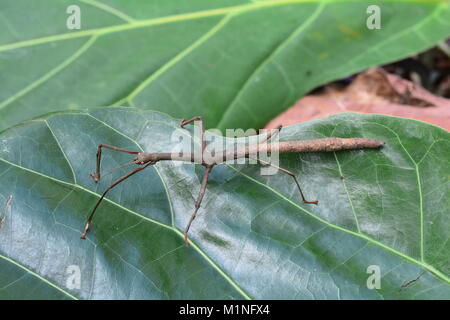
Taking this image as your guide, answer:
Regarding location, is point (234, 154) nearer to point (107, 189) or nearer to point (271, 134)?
point (271, 134)

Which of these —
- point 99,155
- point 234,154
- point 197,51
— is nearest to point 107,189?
point 99,155

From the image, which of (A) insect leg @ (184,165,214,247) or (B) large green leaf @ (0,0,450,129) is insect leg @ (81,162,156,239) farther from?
(B) large green leaf @ (0,0,450,129)

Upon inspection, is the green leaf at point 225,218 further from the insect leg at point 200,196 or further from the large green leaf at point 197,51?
the large green leaf at point 197,51

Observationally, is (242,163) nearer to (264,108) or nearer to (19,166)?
(264,108)

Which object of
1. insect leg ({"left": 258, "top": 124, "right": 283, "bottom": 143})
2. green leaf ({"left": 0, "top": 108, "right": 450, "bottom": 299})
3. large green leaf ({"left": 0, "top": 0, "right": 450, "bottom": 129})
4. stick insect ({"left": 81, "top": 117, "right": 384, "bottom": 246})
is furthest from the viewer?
large green leaf ({"left": 0, "top": 0, "right": 450, "bottom": 129})

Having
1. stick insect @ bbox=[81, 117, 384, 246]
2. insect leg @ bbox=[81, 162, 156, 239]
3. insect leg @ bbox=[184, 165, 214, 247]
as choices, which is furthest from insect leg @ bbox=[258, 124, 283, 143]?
insect leg @ bbox=[81, 162, 156, 239]

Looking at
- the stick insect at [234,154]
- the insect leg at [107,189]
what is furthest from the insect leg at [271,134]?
the insect leg at [107,189]

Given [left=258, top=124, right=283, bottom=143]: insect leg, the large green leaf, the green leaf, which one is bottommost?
the green leaf
